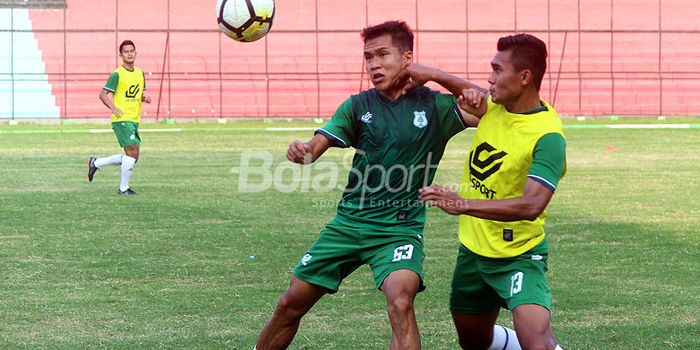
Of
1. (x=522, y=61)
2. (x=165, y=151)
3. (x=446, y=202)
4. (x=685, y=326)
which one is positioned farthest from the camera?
(x=165, y=151)

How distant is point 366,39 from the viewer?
629cm

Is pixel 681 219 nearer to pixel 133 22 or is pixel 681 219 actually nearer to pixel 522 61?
pixel 522 61

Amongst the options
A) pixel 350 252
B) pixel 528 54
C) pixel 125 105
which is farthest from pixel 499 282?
pixel 125 105

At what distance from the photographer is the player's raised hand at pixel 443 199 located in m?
5.25

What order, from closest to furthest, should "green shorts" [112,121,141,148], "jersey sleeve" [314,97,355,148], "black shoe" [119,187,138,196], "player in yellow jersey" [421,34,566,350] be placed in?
"player in yellow jersey" [421,34,566,350], "jersey sleeve" [314,97,355,148], "black shoe" [119,187,138,196], "green shorts" [112,121,141,148]

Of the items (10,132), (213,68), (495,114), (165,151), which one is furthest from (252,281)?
(213,68)

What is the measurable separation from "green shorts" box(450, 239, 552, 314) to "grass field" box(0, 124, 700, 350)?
1.03 meters

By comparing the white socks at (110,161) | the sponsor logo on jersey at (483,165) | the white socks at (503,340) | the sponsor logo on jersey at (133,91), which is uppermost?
the sponsor logo on jersey at (133,91)

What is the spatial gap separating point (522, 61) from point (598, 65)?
38540 mm

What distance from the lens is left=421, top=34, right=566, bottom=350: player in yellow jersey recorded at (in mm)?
5367

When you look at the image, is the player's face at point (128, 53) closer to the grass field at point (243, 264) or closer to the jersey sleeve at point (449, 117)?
the grass field at point (243, 264)

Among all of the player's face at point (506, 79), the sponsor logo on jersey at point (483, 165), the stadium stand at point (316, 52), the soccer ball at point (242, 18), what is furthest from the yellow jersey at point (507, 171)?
the stadium stand at point (316, 52)

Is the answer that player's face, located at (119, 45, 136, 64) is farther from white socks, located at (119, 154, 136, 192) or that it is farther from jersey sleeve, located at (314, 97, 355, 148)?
jersey sleeve, located at (314, 97, 355, 148)

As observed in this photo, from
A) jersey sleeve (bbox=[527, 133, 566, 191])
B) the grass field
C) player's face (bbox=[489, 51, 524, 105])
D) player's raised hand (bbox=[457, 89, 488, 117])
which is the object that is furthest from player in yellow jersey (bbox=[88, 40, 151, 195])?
jersey sleeve (bbox=[527, 133, 566, 191])
